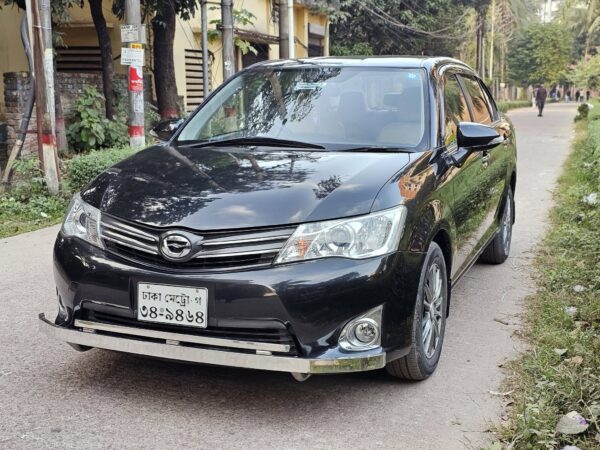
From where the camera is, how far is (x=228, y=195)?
3.48m

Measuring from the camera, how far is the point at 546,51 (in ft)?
224

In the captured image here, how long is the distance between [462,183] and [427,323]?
1.09 meters

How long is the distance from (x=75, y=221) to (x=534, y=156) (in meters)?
13.9

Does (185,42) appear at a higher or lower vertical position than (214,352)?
higher

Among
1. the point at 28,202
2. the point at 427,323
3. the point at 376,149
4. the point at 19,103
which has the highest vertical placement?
A: the point at 376,149

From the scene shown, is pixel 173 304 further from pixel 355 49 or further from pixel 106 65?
pixel 355 49

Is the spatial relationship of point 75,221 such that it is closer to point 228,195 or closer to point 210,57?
point 228,195

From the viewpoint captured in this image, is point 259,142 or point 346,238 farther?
point 259,142

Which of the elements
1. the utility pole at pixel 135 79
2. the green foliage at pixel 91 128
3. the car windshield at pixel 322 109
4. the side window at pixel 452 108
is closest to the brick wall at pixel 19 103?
the green foliage at pixel 91 128

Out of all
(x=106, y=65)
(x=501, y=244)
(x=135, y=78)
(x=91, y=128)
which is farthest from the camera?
(x=106, y=65)

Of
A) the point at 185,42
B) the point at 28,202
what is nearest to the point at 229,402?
the point at 28,202

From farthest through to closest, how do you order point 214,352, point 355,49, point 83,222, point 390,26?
point 390,26 < point 355,49 < point 83,222 < point 214,352

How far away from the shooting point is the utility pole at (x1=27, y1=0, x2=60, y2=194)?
8.93 m

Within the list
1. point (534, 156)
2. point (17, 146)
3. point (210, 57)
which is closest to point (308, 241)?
point (17, 146)
